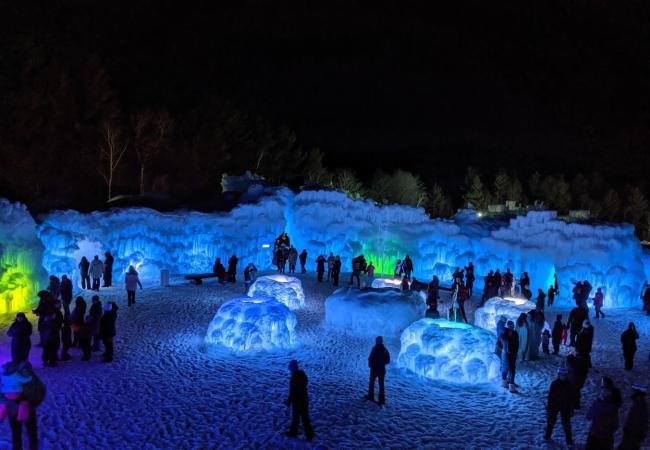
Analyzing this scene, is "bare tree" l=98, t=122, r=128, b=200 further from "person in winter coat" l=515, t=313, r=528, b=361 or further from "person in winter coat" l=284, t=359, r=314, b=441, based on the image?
"person in winter coat" l=284, t=359, r=314, b=441

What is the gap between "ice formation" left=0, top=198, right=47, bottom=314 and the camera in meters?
15.3

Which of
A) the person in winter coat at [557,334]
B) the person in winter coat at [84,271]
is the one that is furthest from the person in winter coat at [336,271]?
the person in winter coat at [557,334]

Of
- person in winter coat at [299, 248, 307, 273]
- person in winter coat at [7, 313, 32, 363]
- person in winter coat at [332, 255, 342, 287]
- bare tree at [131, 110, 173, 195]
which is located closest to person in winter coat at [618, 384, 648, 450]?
person in winter coat at [7, 313, 32, 363]

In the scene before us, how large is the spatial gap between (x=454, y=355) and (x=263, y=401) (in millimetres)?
4219

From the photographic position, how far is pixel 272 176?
164 feet

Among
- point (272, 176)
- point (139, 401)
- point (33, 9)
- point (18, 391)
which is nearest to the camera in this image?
point (18, 391)

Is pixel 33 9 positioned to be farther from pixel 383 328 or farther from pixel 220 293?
pixel 383 328

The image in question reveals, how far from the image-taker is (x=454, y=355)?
11.1 metres

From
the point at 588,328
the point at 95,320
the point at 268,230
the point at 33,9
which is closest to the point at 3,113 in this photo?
the point at 33,9

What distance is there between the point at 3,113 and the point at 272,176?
83.6 feet

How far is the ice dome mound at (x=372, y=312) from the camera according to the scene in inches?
586

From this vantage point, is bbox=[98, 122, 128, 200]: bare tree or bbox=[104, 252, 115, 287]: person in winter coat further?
bbox=[98, 122, 128, 200]: bare tree

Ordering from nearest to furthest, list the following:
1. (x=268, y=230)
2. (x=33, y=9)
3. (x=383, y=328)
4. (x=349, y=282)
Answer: (x=383, y=328) → (x=349, y=282) → (x=268, y=230) → (x=33, y=9)

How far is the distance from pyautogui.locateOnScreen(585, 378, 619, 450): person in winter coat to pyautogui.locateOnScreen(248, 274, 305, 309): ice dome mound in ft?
36.9
